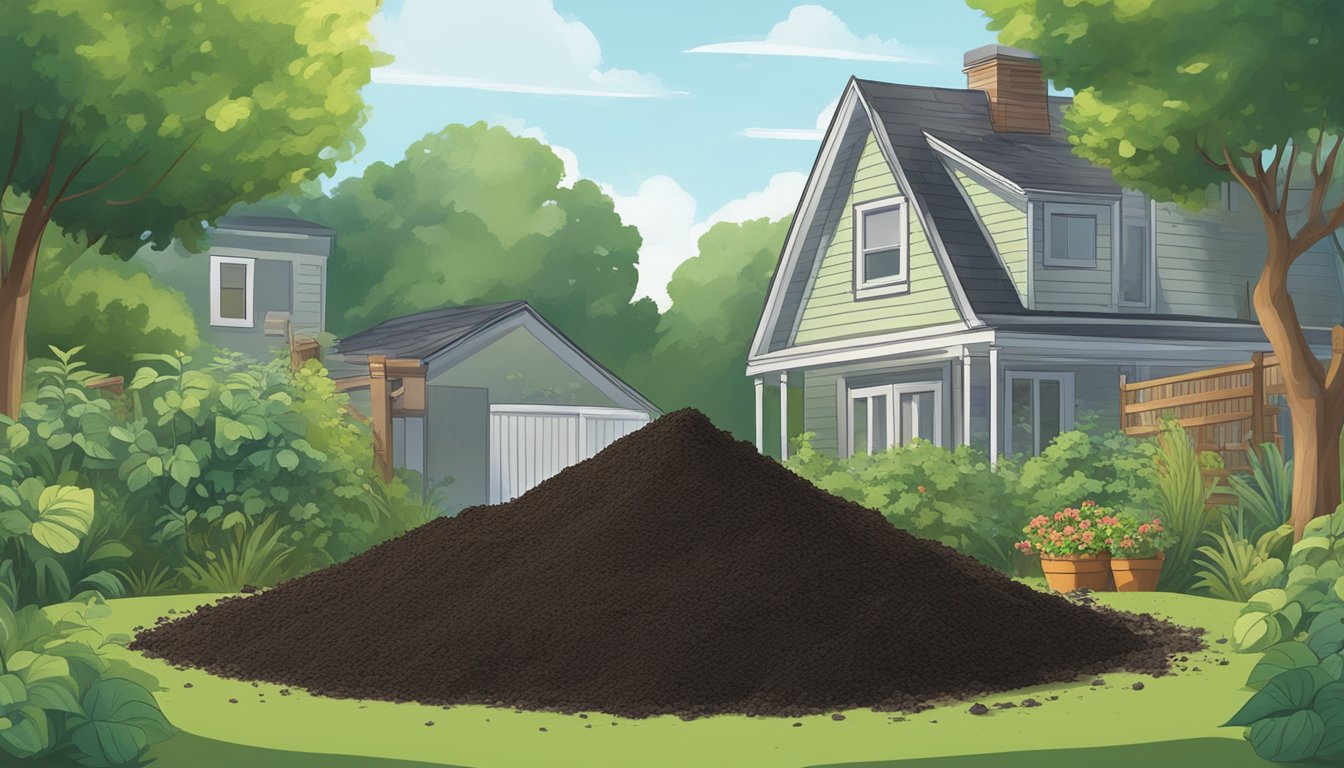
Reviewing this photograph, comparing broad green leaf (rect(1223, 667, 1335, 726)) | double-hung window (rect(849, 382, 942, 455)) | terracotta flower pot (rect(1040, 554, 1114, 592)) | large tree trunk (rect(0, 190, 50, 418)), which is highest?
large tree trunk (rect(0, 190, 50, 418))

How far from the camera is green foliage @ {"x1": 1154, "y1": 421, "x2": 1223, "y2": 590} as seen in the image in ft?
45.0

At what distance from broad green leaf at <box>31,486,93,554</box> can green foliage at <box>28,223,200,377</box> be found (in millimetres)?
17675

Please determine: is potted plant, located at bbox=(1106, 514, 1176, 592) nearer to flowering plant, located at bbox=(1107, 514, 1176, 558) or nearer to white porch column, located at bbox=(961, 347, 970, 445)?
flowering plant, located at bbox=(1107, 514, 1176, 558)

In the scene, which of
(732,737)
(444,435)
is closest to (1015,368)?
(444,435)

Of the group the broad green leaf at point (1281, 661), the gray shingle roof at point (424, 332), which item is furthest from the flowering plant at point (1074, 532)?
the gray shingle roof at point (424, 332)

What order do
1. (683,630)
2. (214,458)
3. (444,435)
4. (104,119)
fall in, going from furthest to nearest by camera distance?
1. (444,435)
2. (104,119)
3. (214,458)
4. (683,630)

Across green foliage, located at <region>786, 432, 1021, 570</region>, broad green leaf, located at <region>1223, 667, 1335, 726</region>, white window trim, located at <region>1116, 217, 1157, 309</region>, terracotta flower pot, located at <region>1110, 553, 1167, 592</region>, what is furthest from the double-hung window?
broad green leaf, located at <region>1223, 667, 1335, 726</region>

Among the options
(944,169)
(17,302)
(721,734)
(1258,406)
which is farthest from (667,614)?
(944,169)

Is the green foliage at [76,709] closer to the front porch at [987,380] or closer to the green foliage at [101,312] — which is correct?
the front porch at [987,380]

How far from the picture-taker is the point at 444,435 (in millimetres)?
22422

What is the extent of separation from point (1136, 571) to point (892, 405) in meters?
9.27

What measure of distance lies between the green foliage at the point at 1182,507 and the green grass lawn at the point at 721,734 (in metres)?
6.22

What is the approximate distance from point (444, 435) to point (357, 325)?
15840 millimetres

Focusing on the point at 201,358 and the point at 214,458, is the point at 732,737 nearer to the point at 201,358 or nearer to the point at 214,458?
the point at 214,458
